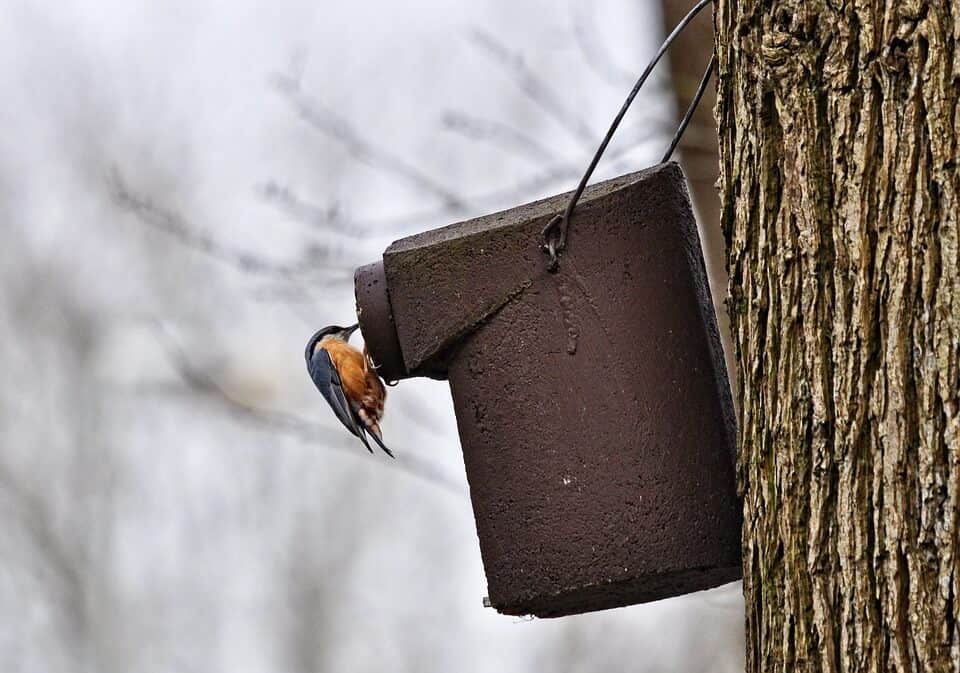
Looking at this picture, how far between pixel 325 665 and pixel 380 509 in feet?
3.29

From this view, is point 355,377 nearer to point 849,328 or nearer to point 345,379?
point 345,379

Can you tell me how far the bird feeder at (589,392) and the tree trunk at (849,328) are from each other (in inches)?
8.4

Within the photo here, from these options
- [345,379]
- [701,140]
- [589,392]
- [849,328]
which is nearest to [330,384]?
[345,379]

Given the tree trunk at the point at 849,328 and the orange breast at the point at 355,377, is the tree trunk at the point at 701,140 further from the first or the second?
the tree trunk at the point at 849,328

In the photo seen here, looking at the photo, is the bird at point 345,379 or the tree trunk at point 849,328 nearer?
the tree trunk at point 849,328

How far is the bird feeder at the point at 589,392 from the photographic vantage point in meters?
1.78

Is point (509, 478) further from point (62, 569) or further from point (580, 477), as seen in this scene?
point (62, 569)

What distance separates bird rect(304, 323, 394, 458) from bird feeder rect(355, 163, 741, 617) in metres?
0.57

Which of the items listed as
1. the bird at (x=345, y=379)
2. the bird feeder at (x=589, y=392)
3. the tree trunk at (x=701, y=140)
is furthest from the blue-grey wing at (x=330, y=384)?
the tree trunk at (x=701, y=140)

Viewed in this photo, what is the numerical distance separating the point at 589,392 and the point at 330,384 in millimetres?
890

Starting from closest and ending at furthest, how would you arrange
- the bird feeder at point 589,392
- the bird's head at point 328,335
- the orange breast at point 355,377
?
the bird feeder at point 589,392 < the orange breast at point 355,377 < the bird's head at point 328,335

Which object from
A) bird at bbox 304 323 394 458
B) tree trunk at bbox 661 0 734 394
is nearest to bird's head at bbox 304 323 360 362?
bird at bbox 304 323 394 458

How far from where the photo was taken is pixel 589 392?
6.02 feet

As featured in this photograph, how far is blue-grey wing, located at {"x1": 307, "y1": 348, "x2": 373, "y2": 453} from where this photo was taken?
2568mm
